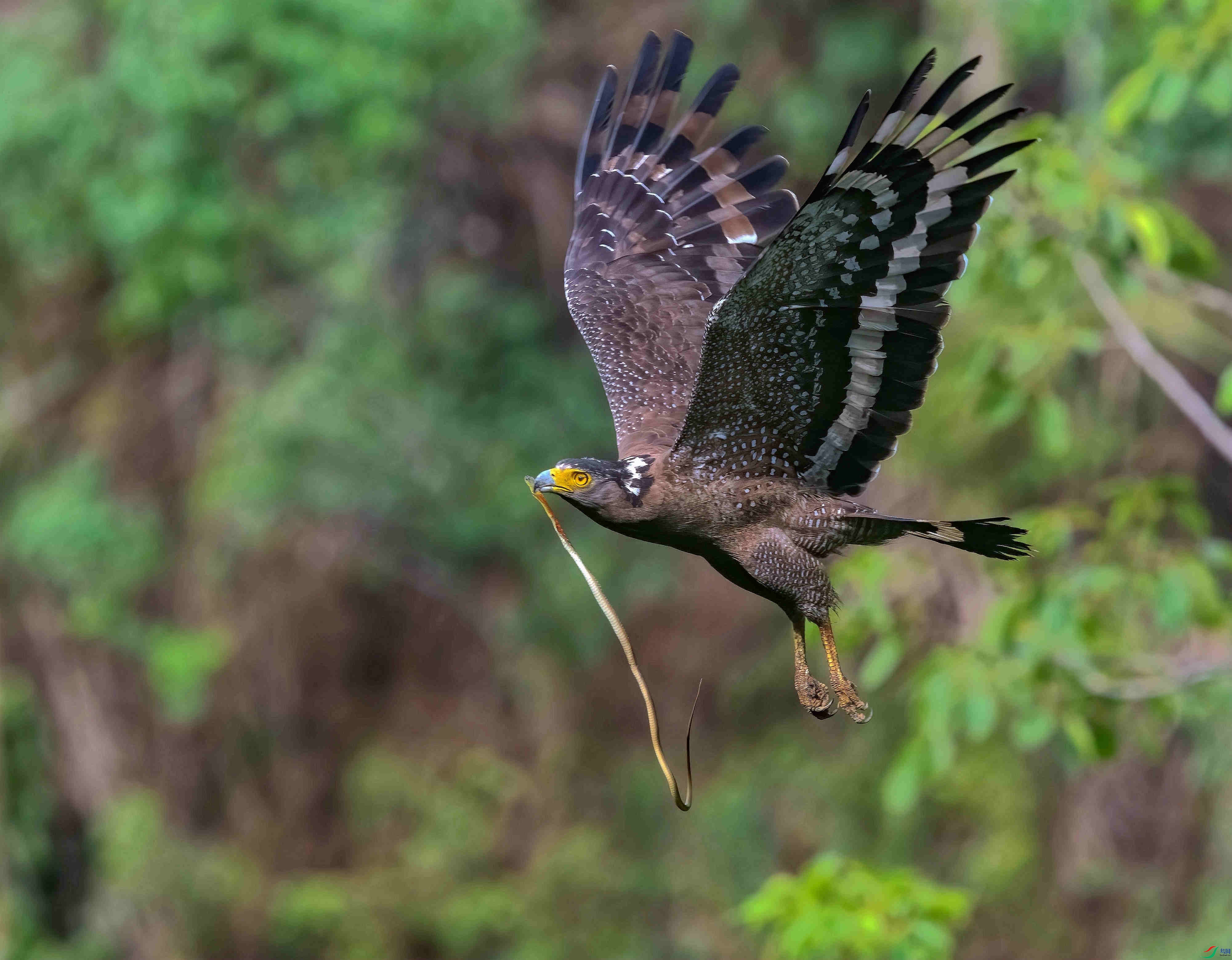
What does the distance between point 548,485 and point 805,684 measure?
0.71m

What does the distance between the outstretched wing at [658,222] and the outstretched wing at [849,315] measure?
2.72 feet

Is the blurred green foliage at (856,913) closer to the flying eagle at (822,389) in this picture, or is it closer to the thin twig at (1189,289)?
the flying eagle at (822,389)

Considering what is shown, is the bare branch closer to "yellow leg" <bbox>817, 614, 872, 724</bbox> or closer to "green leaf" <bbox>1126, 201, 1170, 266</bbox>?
"green leaf" <bbox>1126, 201, 1170, 266</bbox>

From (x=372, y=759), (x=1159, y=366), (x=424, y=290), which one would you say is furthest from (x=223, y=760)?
(x=1159, y=366)

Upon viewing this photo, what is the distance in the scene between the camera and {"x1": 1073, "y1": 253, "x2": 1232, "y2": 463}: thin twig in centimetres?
487

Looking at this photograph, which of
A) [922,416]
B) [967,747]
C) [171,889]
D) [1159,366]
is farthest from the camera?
[171,889]

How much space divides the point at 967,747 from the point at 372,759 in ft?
16.6

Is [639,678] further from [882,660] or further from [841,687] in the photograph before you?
[882,660]

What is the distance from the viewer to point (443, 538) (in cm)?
1023

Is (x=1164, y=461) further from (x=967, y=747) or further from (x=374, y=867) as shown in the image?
(x=374, y=867)

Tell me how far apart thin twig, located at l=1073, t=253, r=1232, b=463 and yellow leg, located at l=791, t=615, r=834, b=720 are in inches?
80.0

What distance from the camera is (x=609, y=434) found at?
10.1m

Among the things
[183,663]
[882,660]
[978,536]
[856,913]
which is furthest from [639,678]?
[183,663]

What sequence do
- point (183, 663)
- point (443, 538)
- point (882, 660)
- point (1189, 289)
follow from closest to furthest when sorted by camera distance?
1. point (882, 660)
2. point (1189, 289)
3. point (443, 538)
4. point (183, 663)
